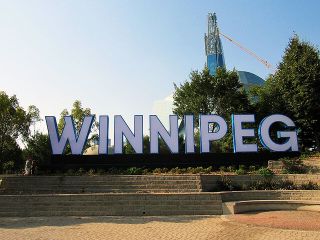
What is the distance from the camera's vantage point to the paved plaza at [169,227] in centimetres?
1373

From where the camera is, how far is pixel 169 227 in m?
15.6

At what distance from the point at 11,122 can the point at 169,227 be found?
131ft

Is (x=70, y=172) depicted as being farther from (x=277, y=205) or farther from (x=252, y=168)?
(x=277, y=205)

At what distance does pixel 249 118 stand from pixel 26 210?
18607 mm

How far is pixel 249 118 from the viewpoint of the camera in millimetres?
31312

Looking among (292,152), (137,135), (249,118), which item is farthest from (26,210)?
(292,152)

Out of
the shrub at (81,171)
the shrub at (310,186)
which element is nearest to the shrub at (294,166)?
the shrub at (310,186)

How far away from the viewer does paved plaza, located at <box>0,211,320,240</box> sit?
45.0 feet

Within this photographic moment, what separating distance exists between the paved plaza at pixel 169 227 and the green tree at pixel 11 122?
33.1m

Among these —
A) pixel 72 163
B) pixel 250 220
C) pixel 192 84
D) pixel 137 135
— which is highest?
pixel 192 84

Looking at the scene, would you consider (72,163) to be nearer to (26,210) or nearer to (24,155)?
(26,210)

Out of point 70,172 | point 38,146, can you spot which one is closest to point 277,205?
point 70,172

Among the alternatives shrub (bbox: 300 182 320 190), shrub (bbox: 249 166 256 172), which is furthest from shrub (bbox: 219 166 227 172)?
shrub (bbox: 300 182 320 190)

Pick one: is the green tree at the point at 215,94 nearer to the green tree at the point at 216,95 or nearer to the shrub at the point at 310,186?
the green tree at the point at 216,95
